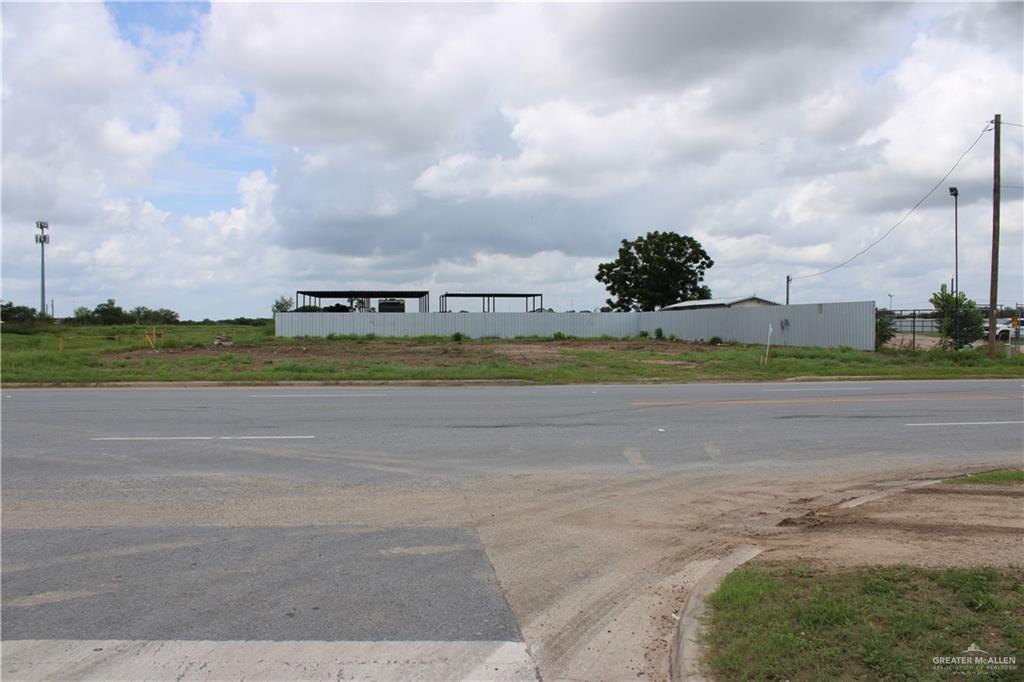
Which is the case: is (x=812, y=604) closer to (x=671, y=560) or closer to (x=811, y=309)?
(x=671, y=560)

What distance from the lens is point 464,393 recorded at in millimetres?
18922

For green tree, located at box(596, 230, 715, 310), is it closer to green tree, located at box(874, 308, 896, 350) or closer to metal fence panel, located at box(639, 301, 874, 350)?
metal fence panel, located at box(639, 301, 874, 350)

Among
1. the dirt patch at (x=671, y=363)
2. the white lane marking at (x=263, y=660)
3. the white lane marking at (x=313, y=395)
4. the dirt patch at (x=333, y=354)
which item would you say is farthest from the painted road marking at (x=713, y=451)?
the dirt patch at (x=333, y=354)

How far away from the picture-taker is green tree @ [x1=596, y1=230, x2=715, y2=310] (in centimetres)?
7850

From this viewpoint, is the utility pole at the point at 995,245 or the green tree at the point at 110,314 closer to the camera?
the utility pole at the point at 995,245

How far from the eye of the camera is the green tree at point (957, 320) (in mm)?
32312

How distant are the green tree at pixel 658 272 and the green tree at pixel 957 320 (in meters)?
45.3

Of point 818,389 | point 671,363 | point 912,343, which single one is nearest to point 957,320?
point 912,343

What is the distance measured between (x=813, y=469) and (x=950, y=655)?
560cm

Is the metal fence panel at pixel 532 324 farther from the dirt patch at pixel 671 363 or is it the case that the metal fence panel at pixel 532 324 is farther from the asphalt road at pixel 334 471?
the asphalt road at pixel 334 471

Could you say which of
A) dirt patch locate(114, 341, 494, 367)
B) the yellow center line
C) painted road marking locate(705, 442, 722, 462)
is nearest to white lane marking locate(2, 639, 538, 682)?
painted road marking locate(705, 442, 722, 462)

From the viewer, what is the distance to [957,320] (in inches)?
1276

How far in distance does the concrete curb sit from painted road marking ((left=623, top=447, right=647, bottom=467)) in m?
3.57

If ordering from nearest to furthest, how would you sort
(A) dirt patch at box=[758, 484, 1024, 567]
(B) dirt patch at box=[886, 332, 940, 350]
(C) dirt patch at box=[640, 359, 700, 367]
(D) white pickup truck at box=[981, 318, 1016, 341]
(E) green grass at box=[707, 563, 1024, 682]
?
(E) green grass at box=[707, 563, 1024, 682] → (A) dirt patch at box=[758, 484, 1024, 567] → (C) dirt patch at box=[640, 359, 700, 367] → (B) dirt patch at box=[886, 332, 940, 350] → (D) white pickup truck at box=[981, 318, 1016, 341]
